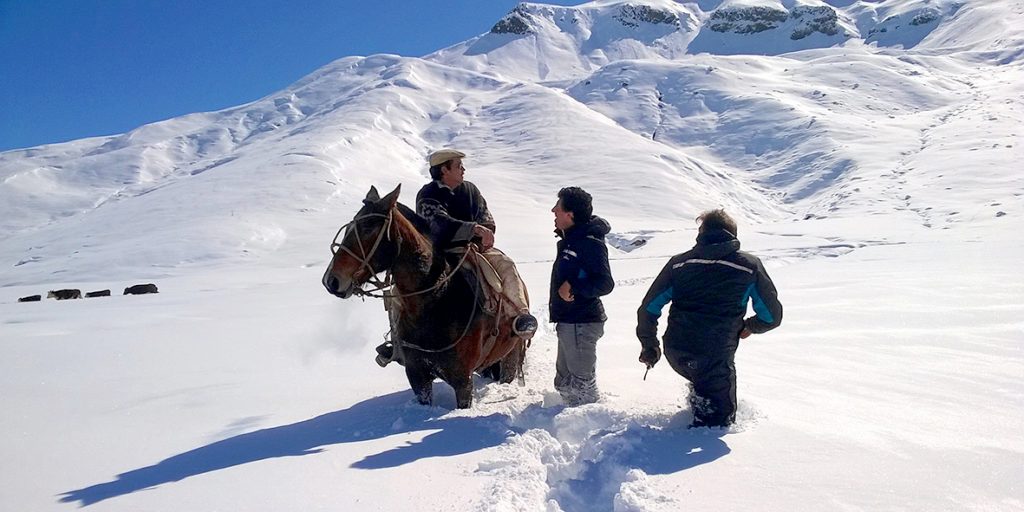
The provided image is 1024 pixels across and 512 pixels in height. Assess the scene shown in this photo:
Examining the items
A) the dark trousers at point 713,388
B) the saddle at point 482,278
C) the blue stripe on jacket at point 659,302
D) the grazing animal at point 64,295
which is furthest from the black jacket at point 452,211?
the grazing animal at point 64,295

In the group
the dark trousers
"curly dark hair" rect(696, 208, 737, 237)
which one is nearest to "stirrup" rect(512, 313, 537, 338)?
the dark trousers

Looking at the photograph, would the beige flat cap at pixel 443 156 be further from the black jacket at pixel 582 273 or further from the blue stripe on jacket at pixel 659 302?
the blue stripe on jacket at pixel 659 302

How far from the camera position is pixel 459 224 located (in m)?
5.15

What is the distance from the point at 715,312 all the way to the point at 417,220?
2291 millimetres

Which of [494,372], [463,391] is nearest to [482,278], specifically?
[463,391]

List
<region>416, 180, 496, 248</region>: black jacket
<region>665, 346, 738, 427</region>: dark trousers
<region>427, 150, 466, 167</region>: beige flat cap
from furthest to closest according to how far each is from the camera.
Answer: <region>427, 150, 466, 167</region>: beige flat cap, <region>416, 180, 496, 248</region>: black jacket, <region>665, 346, 738, 427</region>: dark trousers

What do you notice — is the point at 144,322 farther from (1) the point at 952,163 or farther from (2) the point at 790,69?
(2) the point at 790,69

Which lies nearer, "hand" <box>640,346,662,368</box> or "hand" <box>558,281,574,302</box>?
"hand" <box>640,346,662,368</box>

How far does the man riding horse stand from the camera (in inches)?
201

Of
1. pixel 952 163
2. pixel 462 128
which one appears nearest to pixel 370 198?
pixel 952 163

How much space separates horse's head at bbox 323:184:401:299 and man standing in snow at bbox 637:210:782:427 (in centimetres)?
205

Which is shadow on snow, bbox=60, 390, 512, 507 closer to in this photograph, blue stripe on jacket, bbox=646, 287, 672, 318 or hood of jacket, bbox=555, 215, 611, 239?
blue stripe on jacket, bbox=646, 287, 672, 318

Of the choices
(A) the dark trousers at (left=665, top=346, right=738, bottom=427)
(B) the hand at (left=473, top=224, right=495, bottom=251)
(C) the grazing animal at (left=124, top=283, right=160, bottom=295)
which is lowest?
(A) the dark trousers at (left=665, top=346, right=738, bottom=427)

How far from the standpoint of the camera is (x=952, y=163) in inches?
2013
